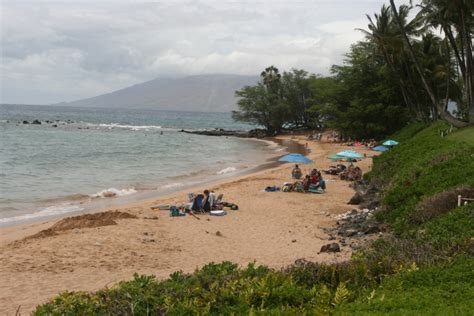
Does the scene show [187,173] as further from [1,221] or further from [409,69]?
[409,69]

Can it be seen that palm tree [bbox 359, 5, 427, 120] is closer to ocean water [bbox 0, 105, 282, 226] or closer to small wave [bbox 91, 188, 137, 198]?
ocean water [bbox 0, 105, 282, 226]

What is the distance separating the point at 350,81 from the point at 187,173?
2509 cm

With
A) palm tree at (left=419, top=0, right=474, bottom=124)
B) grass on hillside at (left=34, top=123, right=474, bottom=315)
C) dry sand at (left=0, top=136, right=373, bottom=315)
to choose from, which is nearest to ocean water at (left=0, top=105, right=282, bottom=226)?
dry sand at (left=0, top=136, right=373, bottom=315)

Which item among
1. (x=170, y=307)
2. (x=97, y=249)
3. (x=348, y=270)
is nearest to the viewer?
(x=170, y=307)

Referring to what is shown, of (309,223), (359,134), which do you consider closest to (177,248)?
(309,223)

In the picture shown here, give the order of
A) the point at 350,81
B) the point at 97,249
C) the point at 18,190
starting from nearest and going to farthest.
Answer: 1. the point at 97,249
2. the point at 18,190
3. the point at 350,81

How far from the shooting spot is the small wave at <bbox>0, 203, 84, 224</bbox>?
17469 millimetres

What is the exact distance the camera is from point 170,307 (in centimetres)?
567

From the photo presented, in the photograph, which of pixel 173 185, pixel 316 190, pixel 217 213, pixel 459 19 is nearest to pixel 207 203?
pixel 217 213

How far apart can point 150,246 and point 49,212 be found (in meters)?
7.94

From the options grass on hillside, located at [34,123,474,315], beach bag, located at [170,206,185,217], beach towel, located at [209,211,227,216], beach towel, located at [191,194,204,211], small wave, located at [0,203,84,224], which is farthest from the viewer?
small wave, located at [0,203,84,224]

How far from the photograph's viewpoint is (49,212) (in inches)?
739

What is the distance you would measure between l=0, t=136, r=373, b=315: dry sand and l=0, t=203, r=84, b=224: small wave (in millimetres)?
1615

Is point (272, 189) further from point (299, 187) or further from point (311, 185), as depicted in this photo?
→ point (311, 185)
